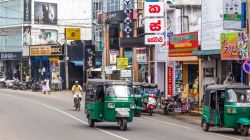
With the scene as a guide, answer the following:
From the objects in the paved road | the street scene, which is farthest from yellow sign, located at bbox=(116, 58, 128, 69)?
the paved road

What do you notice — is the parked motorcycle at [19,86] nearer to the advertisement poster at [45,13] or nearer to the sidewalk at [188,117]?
the advertisement poster at [45,13]

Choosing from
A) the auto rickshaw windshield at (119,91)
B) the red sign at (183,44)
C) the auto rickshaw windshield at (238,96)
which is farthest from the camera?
the red sign at (183,44)

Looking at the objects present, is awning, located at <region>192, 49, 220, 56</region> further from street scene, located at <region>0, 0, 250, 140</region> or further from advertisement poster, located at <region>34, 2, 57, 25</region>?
advertisement poster, located at <region>34, 2, 57, 25</region>

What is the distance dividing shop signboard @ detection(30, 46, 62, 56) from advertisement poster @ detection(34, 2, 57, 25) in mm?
6837

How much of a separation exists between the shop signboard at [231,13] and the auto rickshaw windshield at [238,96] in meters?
7.70

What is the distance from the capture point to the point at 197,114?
111ft

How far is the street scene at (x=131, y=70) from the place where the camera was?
23578mm

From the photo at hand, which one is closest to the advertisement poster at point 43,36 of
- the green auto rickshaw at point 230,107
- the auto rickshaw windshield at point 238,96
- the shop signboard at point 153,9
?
the shop signboard at point 153,9

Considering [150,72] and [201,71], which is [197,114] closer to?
[201,71]

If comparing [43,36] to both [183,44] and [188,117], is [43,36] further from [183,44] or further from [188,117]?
[188,117]

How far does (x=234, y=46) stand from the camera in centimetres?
3156

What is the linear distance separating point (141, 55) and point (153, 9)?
12.1m

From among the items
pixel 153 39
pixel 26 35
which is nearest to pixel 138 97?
pixel 153 39

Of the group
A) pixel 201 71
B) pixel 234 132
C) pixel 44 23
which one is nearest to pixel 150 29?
pixel 201 71
